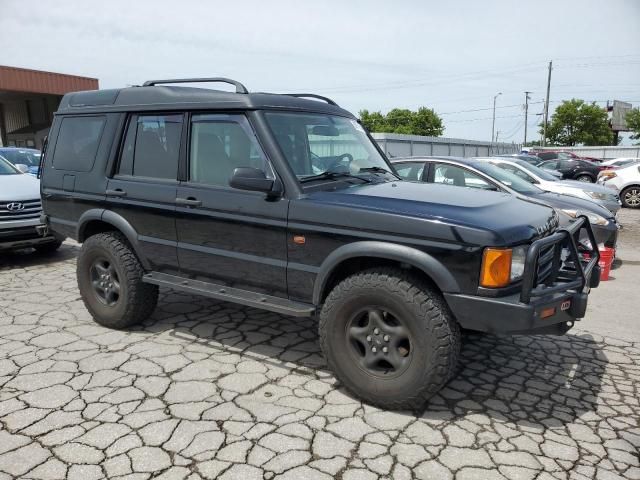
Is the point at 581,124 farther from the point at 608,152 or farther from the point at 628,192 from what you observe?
the point at 628,192

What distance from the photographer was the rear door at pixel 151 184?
4020 mm

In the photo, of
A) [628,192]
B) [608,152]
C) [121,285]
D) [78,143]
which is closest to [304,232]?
[121,285]

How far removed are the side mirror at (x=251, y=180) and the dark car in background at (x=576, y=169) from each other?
22050 mm

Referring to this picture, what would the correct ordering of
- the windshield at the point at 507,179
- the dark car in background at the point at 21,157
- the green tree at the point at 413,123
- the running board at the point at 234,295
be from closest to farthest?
the running board at the point at 234,295 → the windshield at the point at 507,179 → the dark car in background at the point at 21,157 → the green tree at the point at 413,123

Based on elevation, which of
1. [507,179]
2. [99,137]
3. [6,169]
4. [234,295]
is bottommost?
[234,295]

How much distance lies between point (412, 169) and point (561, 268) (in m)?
4.12

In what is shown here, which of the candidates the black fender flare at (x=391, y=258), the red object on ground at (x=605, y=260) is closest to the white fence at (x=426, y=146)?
the red object on ground at (x=605, y=260)

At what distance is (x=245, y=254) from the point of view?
366 cm

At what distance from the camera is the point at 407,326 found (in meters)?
3.03

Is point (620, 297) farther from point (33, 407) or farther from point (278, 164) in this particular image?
point (33, 407)

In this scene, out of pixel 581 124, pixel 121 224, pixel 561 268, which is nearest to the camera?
pixel 561 268

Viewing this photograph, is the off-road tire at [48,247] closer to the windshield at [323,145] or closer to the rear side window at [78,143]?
the rear side window at [78,143]

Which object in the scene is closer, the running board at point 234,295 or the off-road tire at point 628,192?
the running board at point 234,295

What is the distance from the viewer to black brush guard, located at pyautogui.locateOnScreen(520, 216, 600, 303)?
2783 mm
